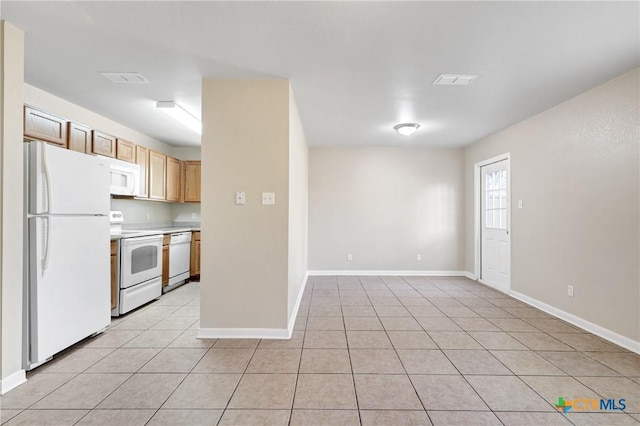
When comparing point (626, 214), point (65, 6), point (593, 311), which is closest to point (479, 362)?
point (593, 311)

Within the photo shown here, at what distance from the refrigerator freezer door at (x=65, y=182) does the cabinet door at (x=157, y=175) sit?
1842mm

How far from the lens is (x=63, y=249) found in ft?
8.18

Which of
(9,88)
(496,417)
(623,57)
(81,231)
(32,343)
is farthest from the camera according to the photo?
(81,231)

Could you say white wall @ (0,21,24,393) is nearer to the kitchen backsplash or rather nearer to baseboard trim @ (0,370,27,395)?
baseboard trim @ (0,370,27,395)

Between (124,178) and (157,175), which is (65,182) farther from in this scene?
(157,175)

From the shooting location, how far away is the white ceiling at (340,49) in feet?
6.26

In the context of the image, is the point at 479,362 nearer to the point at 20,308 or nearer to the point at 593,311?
the point at 593,311

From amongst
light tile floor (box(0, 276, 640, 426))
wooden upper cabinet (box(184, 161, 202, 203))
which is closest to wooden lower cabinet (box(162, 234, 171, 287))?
light tile floor (box(0, 276, 640, 426))

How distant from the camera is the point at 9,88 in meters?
2.04

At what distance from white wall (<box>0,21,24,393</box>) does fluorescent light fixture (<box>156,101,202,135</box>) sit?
137 centimetres

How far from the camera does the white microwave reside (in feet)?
12.8

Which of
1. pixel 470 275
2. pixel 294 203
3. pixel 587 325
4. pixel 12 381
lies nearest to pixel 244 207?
pixel 294 203

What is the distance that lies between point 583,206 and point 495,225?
1.82m

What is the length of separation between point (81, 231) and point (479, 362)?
3563mm
